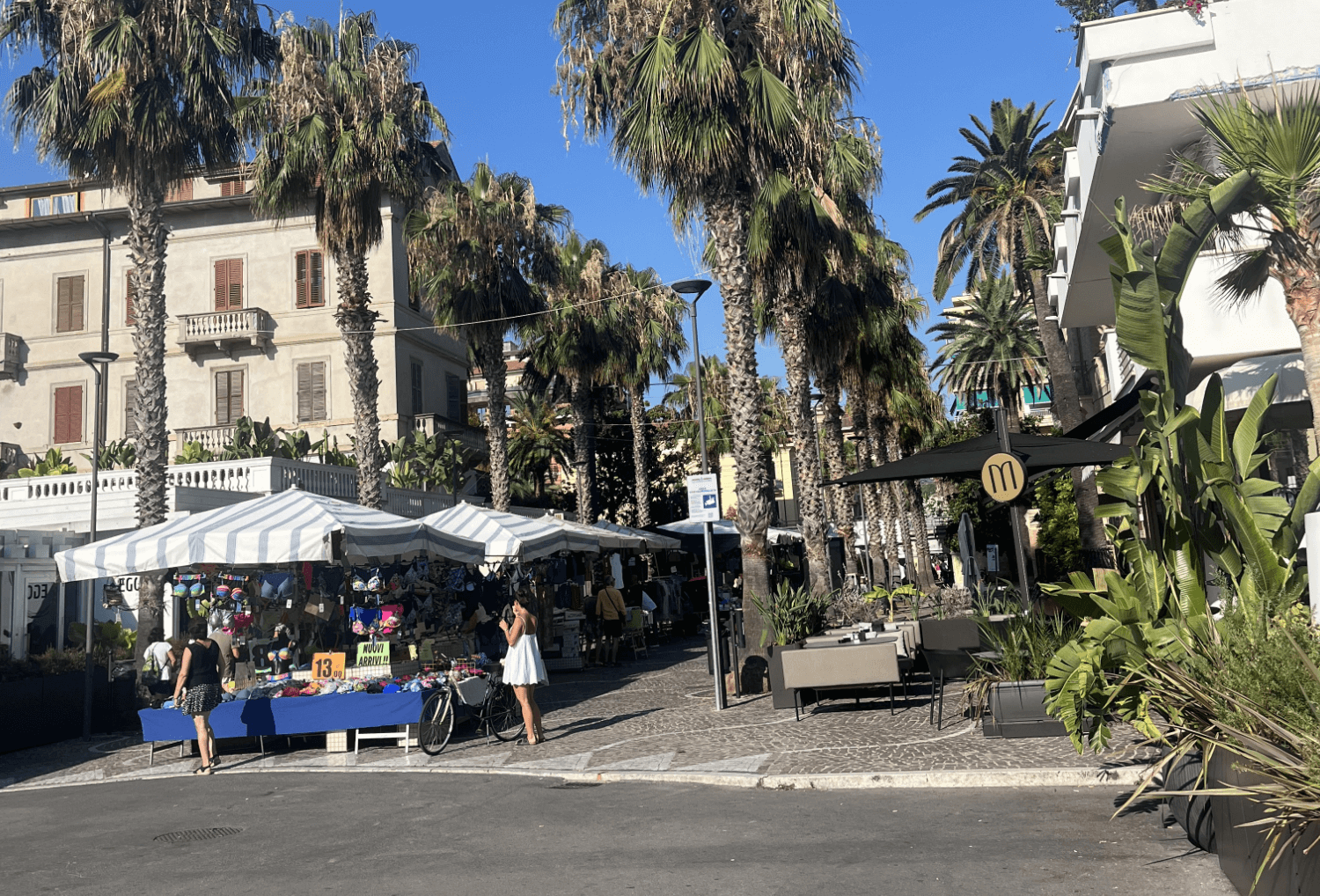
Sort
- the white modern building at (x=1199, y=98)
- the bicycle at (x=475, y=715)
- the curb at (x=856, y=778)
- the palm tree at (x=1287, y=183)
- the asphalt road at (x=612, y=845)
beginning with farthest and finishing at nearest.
Answer: the white modern building at (x=1199, y=98), the bicycle at (x=475, y=715), the curb at (x=856, y=778), the palm tree at (x=1287, y=183), the asphalt road at (x=612, y=845)

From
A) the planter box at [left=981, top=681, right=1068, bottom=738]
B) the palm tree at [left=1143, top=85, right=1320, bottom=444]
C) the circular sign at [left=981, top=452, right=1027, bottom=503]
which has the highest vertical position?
the palm tree at [left=1143, top=85, right=1320, bottom=444]

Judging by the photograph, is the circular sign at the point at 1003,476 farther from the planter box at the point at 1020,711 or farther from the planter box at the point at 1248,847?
the planter box at the point at 1248,847

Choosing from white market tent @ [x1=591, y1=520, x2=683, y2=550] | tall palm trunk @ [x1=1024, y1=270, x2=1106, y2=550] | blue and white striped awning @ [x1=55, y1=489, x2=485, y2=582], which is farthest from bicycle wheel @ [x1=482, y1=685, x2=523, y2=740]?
tall palm trunk @ [x1=1024, y1=270, x2=1106, y2=550]

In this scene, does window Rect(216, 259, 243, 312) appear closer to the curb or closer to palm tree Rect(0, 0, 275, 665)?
palm tree Rect(0, 0, 275, 665)

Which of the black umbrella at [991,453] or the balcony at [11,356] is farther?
the balcony at [11,356]

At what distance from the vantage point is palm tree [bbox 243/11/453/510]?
20.2 meters

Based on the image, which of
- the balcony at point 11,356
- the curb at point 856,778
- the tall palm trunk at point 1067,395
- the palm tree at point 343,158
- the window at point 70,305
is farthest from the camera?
the window at point 70,305

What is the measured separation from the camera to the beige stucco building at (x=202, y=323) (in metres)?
33.9

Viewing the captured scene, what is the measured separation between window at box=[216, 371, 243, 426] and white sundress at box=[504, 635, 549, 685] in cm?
2472

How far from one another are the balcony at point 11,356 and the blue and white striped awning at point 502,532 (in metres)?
22.9

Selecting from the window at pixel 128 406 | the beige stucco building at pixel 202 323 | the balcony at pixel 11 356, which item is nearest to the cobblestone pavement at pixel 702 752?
the beige stucco building at pixel 202 323

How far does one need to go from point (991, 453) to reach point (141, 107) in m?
14.6

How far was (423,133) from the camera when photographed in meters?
22.2

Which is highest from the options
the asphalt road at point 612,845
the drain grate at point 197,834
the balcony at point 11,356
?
the balcony at point 11,356
